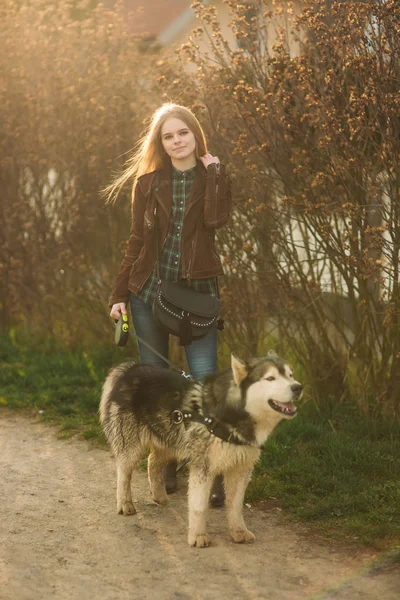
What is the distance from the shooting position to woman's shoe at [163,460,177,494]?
17.8ft

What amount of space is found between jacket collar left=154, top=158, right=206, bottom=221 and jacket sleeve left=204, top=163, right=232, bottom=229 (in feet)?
0.26

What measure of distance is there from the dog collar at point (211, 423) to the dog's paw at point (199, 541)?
580 millimetres

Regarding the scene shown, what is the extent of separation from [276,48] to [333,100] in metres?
0.72

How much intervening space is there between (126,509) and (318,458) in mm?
1586

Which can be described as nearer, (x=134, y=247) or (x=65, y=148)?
(x=134, y=247)

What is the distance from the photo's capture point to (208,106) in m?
6.73

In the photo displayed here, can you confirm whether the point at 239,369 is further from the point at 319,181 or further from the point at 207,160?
the point at 319,181

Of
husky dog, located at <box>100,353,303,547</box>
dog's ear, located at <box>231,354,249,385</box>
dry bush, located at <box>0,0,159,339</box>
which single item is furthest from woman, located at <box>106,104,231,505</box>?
dry bush, located at <box>0,0,159,339</box>

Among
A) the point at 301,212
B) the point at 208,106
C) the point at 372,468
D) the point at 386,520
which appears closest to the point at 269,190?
the point at 301,212

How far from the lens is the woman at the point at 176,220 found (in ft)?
16.0

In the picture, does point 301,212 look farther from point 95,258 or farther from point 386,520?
point 95,258

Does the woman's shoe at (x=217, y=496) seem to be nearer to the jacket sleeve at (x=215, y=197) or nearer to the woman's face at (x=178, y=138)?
the jacket sleeve at (x=215, y=197)

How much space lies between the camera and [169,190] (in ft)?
16.1

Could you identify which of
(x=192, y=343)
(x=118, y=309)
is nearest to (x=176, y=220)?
(x=118, y=309)
